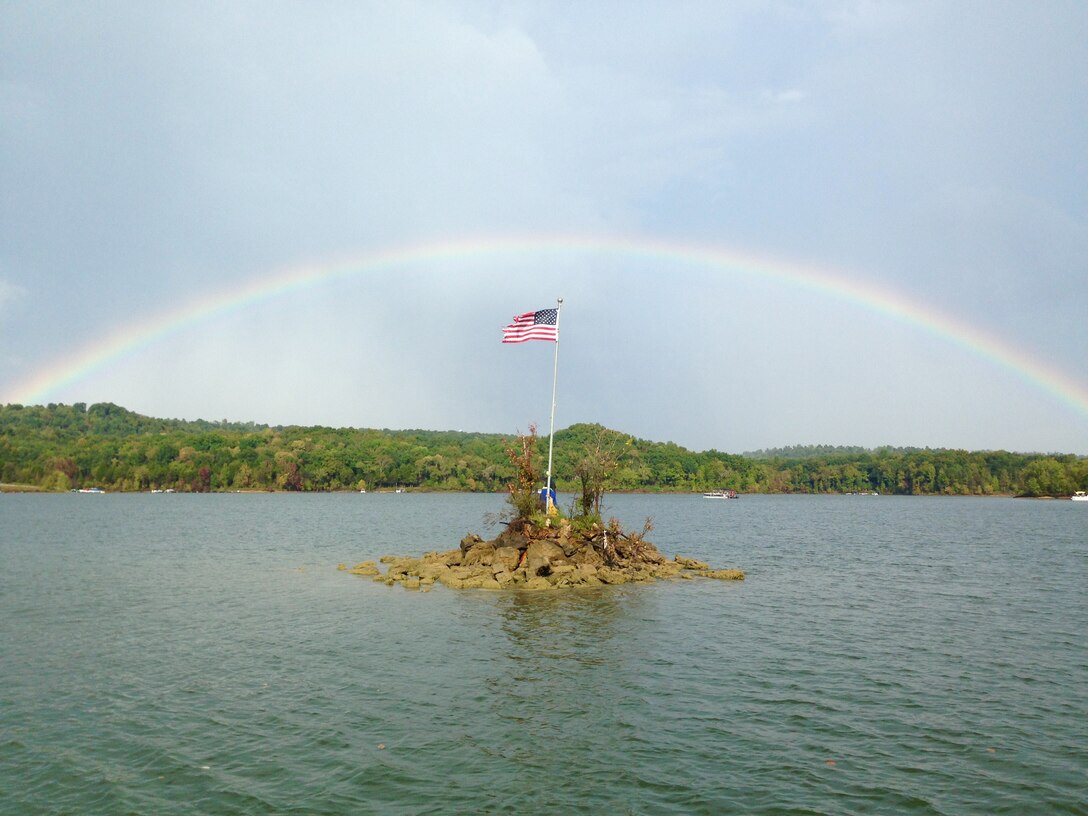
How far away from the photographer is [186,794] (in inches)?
455

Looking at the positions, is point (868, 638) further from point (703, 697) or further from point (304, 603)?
point (304, 603)

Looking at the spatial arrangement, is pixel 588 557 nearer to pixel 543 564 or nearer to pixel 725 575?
pixel 543 564

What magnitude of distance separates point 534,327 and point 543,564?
40.4 ft

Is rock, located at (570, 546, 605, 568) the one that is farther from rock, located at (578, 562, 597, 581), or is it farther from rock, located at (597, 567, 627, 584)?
rock, located at (597, 567, 627, 584)

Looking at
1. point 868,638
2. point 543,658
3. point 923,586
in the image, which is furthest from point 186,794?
point 923,586

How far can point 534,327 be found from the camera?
37.8 metres

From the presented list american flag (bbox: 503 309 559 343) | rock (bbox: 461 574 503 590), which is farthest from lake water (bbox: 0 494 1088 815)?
american flag (bbox: 503 309 559 343)

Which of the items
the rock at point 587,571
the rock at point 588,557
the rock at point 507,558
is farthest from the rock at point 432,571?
the rock at point 587,571

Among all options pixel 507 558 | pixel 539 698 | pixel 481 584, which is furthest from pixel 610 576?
pixel 539 698

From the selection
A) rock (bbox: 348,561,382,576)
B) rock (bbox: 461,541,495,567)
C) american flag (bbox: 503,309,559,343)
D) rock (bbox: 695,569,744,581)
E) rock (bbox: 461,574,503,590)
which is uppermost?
american flag (bbox: 503,309,559,343)

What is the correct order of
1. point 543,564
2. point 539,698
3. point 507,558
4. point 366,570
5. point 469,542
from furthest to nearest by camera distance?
point 469,542 → point 366,570 → point 507,558 → point 543,564 → point 539,698

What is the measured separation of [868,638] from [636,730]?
1270cm

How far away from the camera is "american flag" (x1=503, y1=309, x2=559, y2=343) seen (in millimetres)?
37250

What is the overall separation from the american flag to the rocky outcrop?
32.8 ft
